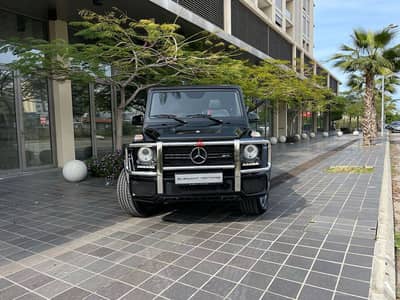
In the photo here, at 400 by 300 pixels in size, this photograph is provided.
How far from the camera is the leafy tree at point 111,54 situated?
20.0 ft

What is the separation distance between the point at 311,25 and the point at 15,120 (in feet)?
113

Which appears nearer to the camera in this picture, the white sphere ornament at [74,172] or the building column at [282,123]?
the white sphere ornament at [74,172]

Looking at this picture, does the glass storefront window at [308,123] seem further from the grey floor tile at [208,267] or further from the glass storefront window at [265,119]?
the grey floor tile at [208,267]

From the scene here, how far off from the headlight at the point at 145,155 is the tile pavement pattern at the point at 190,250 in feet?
3.21

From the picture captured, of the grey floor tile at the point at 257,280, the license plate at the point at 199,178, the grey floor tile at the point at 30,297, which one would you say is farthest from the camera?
the license plate at the point at 199,178

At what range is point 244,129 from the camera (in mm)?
4324

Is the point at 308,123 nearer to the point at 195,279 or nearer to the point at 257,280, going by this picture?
the point at 257,280

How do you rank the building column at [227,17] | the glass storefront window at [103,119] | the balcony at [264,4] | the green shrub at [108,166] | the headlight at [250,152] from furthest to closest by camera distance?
the balcony at [264,4], the building column at [227,17], the glass storefront window at [103,119], the green shrub at [108,166], the headlight at [250,152]

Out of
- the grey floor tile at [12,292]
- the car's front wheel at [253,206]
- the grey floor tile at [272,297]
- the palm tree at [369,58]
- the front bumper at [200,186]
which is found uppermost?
the palm tree at [369,58]

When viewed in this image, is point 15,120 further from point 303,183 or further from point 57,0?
point 303,183

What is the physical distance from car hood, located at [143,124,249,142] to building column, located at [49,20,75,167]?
19.8 ft

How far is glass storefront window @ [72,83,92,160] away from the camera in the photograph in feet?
32.8

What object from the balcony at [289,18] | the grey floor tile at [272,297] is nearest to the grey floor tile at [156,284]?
the grey floor tile at [272,297]

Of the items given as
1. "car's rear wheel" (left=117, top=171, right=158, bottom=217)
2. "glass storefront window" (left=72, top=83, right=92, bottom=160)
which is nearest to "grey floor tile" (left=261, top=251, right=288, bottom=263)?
"car's rear wheel" (left=117, top=171, right=158, bottom=217)
